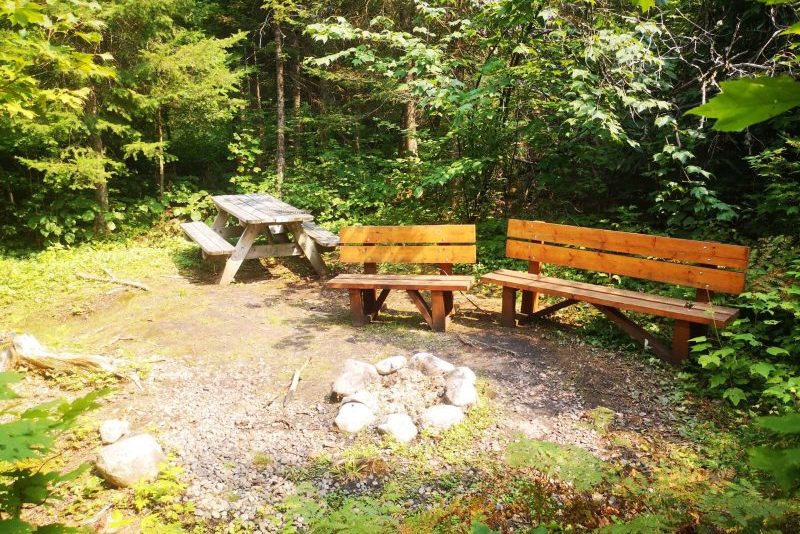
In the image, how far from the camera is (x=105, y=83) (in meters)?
9.42

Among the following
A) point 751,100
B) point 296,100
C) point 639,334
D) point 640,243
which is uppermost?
point 296,100

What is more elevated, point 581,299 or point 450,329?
point 581,299

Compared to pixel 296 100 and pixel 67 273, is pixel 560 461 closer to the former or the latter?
pixel 67 273

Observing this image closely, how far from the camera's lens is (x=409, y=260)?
20.5 feet

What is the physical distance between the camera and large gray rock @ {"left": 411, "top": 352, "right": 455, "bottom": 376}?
4.49 metres

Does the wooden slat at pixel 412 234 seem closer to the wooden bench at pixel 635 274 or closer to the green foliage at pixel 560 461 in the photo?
the wooden bench at pixel 635 274

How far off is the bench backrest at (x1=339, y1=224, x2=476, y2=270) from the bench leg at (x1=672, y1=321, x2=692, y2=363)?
2.33 meters

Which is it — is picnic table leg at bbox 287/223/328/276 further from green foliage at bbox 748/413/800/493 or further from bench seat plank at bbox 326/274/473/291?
green foliage at bbox 748/413/800/493

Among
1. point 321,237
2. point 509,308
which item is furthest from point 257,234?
point 509,308

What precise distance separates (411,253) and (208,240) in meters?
3.62

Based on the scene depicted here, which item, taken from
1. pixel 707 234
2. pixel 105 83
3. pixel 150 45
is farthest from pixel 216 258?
pixel 707 234

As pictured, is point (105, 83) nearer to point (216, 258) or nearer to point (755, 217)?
point (216, 258)

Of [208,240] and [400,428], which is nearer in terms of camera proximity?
[400,428]

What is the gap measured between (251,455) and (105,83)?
28.8 feet
